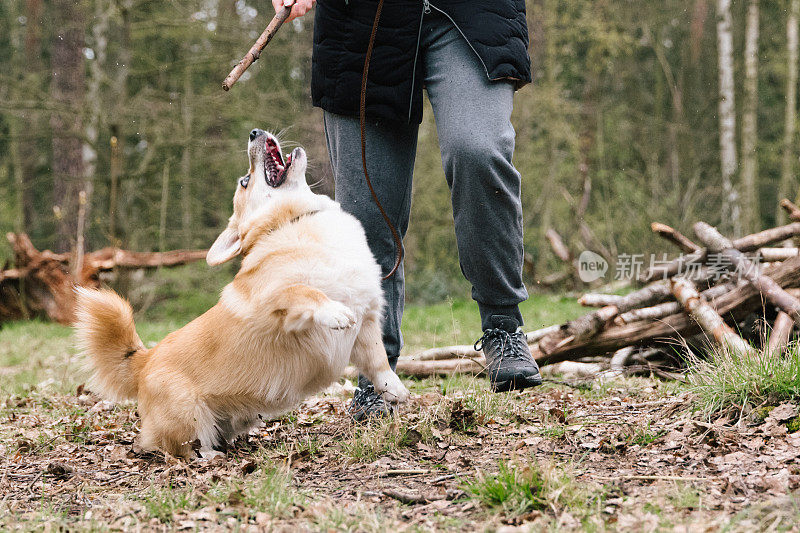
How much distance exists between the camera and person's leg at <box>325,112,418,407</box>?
310 cm

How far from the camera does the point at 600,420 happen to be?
2.90 meters

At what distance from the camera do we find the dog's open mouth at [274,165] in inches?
124

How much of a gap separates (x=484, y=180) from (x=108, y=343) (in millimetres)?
1832

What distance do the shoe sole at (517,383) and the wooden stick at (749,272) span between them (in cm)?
193

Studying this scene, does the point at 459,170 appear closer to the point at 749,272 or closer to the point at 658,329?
the point at 658,329

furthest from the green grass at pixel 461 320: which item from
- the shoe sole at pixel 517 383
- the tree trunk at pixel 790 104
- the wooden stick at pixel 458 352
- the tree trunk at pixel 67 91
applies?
the tree trunk at pixel 790 104

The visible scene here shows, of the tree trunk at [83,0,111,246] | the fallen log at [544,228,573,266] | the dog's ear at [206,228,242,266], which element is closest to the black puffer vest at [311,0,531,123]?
the dog's ear at [206,228,242,266]

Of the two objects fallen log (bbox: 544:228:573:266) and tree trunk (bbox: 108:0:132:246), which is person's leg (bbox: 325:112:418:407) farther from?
fallen log (bbox: 544:228:573:266)

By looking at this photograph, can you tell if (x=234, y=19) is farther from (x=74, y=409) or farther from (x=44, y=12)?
(x=74, y=409)

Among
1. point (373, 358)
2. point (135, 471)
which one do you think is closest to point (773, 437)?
point (373, 358)

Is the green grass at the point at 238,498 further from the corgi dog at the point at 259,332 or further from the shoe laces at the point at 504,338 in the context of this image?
the shoe laces at the point at 504,338

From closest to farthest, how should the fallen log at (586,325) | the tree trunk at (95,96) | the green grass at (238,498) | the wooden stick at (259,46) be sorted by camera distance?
1. the green grass at (238,498)
2. the wooden stick at (259,46)
3. the fallen log at (586,325)
4. the tree trunk at (95,96)

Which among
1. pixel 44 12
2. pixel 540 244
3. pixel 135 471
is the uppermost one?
pixel 44 12

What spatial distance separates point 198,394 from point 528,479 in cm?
151
